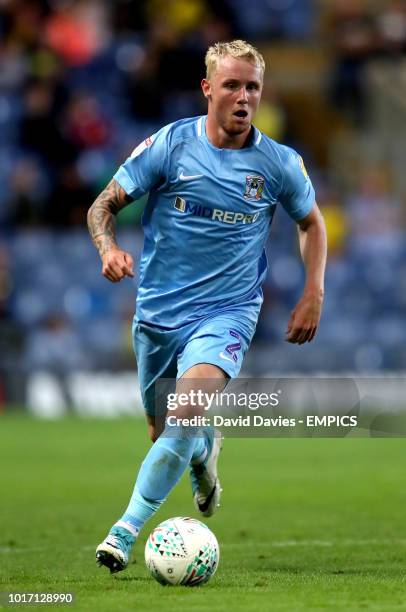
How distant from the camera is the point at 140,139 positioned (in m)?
21.1

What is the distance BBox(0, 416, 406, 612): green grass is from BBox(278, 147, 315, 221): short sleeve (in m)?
1.88

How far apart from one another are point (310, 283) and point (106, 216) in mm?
1111

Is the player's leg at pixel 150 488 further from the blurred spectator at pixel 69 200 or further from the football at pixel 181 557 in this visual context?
the blurred spectator at pixel 69 200

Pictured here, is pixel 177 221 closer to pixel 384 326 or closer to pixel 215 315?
pixel 215 315

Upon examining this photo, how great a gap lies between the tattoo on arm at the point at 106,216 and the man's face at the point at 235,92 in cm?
65

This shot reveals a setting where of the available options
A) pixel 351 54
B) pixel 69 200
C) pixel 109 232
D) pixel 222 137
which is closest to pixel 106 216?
pixel 109 232

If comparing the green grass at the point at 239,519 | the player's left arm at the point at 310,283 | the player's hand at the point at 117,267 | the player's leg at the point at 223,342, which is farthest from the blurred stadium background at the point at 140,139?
the player's hand at the point at 117,267

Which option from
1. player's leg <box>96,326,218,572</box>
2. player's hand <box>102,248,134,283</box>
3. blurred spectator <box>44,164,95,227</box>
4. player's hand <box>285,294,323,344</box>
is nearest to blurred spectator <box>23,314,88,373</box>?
blurred spectator <box>44,164,95,227</box>

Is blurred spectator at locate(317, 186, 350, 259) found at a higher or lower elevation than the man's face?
lower

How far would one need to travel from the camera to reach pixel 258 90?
7.03 metres

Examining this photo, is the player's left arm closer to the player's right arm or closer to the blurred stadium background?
the player's right arm

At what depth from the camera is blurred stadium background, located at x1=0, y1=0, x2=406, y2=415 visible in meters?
18.9

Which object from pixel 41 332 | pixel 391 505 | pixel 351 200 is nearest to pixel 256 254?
pixel 391 505

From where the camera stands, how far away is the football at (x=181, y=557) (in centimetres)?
623
